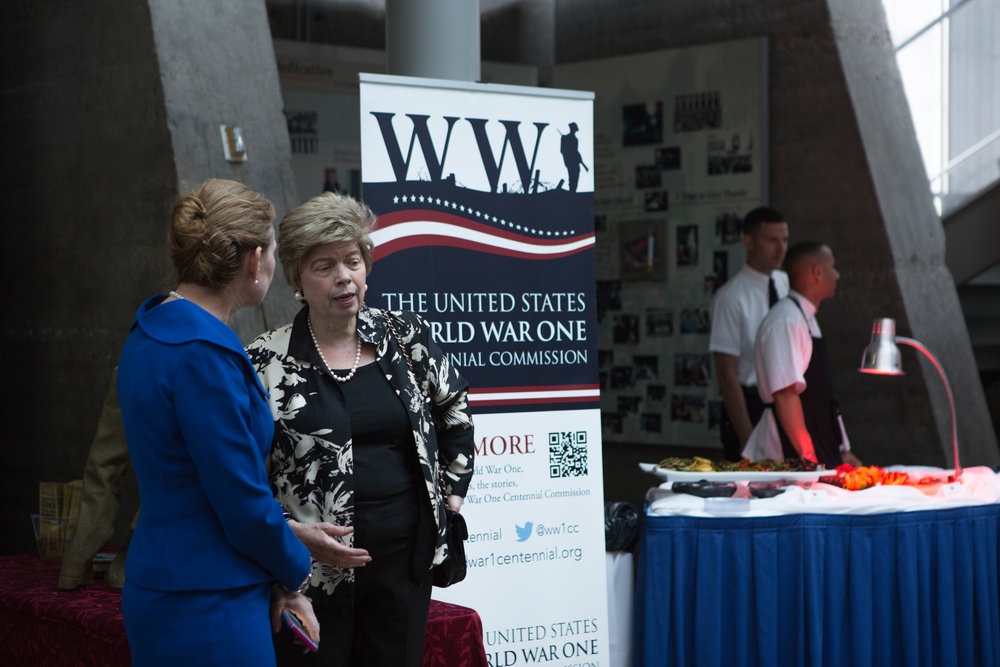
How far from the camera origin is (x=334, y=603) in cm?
239

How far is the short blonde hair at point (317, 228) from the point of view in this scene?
8.09ft

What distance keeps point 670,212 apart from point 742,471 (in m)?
3.66

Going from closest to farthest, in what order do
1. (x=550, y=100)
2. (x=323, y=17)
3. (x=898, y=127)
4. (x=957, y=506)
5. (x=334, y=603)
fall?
(x=334, y=603) → (x=550, y=100) → (x=957, y=506) → (x=898, y=127) → (x=323, y=17)

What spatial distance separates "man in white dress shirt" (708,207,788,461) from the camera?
5.59 meters

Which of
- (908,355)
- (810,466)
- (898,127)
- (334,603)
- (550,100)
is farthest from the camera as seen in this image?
(898,127)

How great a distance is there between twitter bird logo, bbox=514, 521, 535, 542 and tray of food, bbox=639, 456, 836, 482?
0.85m

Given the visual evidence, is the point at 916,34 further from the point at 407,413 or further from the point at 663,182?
the point at 407,413

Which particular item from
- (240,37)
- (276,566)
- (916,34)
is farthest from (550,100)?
(916,34)

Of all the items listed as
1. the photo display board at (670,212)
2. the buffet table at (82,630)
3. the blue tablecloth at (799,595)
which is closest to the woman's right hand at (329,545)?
the buffet table at (82,630)

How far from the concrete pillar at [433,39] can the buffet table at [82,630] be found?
211cm

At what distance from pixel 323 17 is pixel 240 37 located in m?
3.82

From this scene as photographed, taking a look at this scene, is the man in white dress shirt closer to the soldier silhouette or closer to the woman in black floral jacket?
the soldier silhouette

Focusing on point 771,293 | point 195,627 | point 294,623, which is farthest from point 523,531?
point 771,293

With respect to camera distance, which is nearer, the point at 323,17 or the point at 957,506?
the point at 957,506
